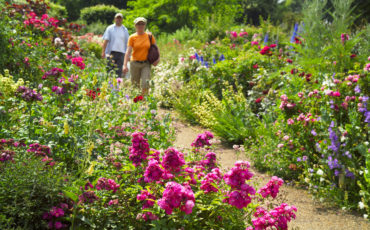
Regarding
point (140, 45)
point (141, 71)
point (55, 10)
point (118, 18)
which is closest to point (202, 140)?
point (140, 45)

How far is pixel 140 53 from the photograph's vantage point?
24.2ft

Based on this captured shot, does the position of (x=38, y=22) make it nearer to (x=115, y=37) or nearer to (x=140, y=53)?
(x=115, y=37)

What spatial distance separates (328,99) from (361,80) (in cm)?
38

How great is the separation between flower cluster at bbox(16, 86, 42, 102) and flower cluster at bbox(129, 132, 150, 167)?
4.52 ft

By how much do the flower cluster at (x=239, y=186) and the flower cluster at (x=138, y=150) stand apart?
664 millimetres

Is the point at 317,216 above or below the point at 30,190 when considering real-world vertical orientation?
below

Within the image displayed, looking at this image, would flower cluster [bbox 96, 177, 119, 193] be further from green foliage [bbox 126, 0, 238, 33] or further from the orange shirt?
green foliage [bbox 126, 0, 238, 33]

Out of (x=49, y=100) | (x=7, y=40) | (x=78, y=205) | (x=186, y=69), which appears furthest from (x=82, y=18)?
(x=78, y=205)

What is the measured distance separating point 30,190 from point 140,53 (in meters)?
5.46

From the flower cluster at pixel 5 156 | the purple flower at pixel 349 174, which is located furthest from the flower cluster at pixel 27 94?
the purple flower at pixel 349 174

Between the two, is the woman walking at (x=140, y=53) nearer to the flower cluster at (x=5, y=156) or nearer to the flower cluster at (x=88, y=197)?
the flower cluster at (x=5, y=156)

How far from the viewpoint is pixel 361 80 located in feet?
13.0

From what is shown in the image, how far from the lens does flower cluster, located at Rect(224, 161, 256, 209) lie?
2281 millimetres

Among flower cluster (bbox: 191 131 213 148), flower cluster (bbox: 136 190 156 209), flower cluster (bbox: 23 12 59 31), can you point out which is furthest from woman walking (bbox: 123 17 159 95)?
flower cluster (bbox: 136 190 156 209)
